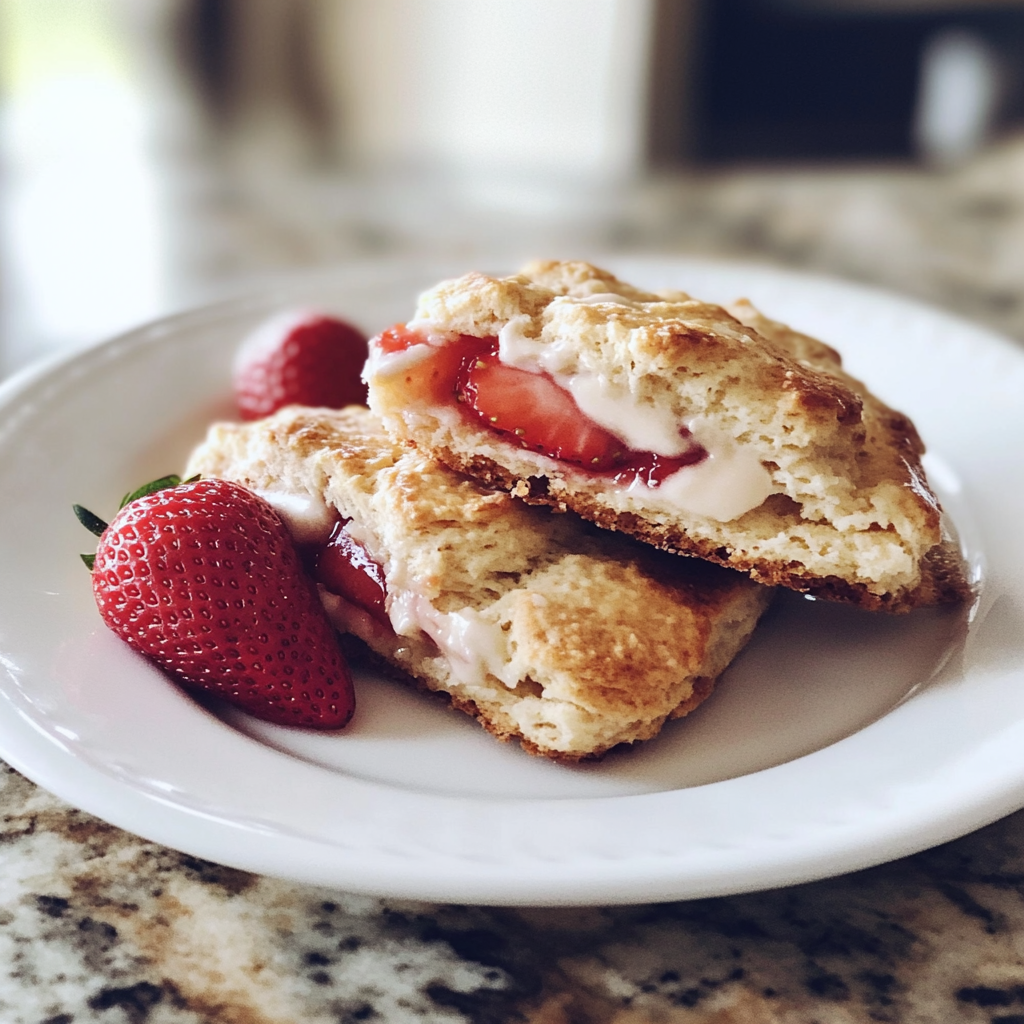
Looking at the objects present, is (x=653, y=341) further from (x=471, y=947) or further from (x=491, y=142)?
(x=491, y=142)

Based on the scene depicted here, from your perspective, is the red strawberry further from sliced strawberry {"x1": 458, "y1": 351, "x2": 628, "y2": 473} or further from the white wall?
the white wall

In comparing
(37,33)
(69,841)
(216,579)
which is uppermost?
(37,33)

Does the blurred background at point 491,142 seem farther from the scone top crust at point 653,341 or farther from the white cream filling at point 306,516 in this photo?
the white cream filling at point 306,516

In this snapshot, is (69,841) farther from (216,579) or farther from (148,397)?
(148,397)

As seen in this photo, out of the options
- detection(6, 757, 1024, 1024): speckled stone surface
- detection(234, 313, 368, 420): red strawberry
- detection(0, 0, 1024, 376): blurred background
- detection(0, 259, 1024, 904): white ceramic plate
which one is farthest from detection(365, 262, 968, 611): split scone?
detection(0, 0, 1024, 376): blurred background

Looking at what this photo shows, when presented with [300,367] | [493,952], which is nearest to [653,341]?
[493,952]

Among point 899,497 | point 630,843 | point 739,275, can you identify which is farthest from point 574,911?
point 739,275

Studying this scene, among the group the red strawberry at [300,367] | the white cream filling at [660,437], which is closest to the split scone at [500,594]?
the white cream filling at [660,437]
